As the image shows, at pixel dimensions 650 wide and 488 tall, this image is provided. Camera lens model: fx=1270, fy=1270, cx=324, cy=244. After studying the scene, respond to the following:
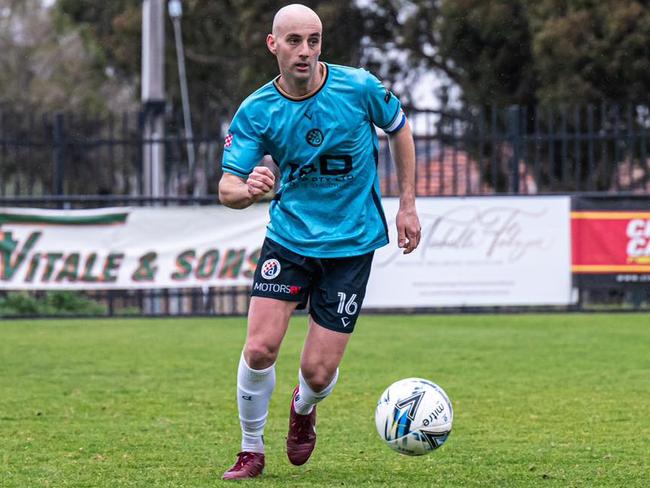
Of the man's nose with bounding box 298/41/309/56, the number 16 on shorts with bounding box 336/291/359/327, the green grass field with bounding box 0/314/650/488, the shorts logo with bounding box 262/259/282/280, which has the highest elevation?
the man's nose with bounding box 298/41/309/56

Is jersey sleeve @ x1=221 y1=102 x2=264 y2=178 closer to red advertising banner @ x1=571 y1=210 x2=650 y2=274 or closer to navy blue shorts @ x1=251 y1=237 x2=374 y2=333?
navy blue shorts @ x1=251 y1=237 x2=374 y2=333

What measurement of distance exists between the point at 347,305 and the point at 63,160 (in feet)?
39.3

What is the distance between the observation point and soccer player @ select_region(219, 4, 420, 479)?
576 centimetres

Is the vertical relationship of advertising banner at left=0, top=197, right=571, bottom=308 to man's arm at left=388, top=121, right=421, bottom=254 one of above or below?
below

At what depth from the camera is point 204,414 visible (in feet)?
26.9

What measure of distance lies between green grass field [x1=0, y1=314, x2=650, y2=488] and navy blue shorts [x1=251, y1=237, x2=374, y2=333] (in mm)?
765

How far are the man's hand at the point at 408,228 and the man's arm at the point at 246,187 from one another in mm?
743

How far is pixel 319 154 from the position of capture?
5.78 metres

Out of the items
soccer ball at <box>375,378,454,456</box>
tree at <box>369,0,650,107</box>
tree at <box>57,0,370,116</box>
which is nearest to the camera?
soccer ball at <box>375,378,454,456</box>

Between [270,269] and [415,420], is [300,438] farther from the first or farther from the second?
[270,269]

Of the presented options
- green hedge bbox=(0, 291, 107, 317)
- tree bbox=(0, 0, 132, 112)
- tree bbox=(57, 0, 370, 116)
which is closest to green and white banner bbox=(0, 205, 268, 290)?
green hedge bbox=(0, 291, 107, 317)

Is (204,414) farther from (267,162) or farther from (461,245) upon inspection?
(267,162)

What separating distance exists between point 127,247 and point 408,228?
Answer: 10.6 m

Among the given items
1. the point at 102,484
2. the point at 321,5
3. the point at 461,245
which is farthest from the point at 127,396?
the point at 321,5
